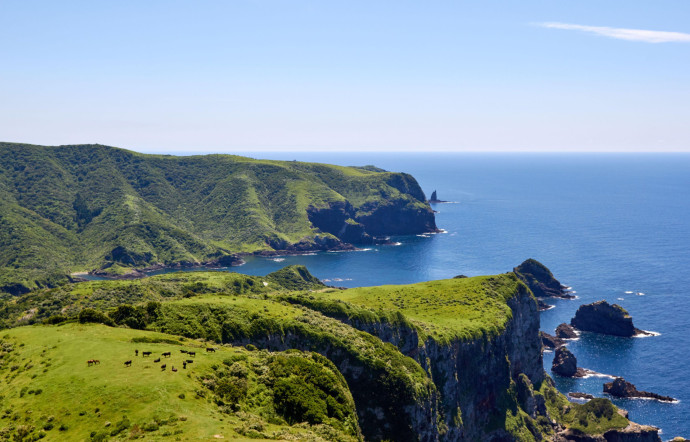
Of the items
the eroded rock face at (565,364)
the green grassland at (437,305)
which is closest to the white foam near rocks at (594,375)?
the eroded rock face at (565,364)

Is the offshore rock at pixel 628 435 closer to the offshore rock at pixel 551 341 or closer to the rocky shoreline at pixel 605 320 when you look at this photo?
the offshore rock at pixel 551 341

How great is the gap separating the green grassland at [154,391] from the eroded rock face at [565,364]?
107 metres

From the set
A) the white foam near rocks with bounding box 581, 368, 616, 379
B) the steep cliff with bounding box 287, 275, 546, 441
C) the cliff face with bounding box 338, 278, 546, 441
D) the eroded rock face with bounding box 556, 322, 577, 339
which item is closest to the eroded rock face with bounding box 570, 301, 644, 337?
the eroded rock face with bounding box 556, 322, 577, 339

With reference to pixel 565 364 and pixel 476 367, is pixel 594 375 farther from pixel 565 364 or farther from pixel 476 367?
pixel 476 367

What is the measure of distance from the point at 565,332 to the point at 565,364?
3053 cm

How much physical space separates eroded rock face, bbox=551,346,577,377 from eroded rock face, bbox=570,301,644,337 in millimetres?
34420

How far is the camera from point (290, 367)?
6500 cm

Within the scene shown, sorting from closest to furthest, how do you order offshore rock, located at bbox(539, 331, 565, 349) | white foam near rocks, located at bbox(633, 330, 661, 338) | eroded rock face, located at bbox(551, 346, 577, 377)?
eroded rock face, located at bbox(551, 346, 577, 377) < offshore rock, located at bbox(539, 331, 565, 349) < white foam near rocks, located at bbox(633, 330, 661, 338)

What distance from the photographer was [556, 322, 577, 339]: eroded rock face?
181 m

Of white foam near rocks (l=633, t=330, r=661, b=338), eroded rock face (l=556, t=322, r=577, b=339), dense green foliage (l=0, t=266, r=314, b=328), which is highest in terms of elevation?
dense green foliage (l=0, t=266, r=314, b=328)

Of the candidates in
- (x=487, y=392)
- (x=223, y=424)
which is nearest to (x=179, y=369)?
(x=223, y=424)

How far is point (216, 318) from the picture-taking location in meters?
81.6

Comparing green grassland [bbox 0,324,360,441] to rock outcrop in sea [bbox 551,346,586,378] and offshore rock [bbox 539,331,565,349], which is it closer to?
rock outcrop in sea [bbox 551,346,586,378]

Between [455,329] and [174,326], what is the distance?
61.5m
